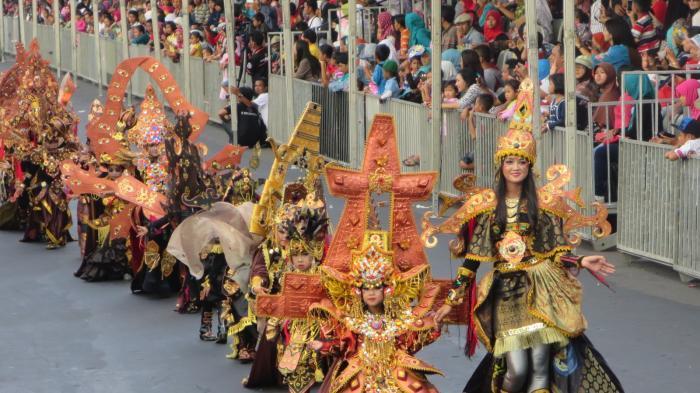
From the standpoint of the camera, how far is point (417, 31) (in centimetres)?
2166

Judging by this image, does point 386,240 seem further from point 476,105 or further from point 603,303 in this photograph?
point 476,105

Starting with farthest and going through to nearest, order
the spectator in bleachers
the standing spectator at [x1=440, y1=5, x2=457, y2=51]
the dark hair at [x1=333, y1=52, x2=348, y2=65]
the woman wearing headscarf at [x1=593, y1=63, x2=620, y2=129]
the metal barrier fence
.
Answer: the dark hair at [x1=333, y1=52, x2=348, y2=65], the standing spectator at [x1=440, y1=5, x2=457, y2=51], the spectator in bleachers, the woman wearing headscarf at [x1=593, y1=63, x2=620, y2=129], the metal barrier fence

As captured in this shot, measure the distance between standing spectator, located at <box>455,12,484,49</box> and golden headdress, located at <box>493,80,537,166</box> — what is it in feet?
37.0

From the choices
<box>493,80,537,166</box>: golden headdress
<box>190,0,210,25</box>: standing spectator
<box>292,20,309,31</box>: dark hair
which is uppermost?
<box>190,0,210,25</box>: standing spectator

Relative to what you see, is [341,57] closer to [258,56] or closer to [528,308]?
[258,56]

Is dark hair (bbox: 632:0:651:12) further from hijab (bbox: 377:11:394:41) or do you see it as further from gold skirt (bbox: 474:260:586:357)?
gold skirt (bbox: 474:260:586:357)

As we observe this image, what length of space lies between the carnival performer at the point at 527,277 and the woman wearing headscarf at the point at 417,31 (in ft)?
40.9

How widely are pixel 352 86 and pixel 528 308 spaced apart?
38.3ft

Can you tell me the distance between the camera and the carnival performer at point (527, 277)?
8867 millimetres

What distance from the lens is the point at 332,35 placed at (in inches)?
1018

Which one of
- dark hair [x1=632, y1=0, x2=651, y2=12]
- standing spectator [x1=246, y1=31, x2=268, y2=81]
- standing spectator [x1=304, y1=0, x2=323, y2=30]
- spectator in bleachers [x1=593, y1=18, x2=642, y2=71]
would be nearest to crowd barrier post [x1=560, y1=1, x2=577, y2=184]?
spectator in bleachers [x1=593, y1=18, x2=642, y2=71]

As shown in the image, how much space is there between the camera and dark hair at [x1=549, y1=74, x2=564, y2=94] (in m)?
15.7

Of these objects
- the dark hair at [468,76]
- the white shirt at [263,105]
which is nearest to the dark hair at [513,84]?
the dark hair at [468,76]

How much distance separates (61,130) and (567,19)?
6414 millimetres
